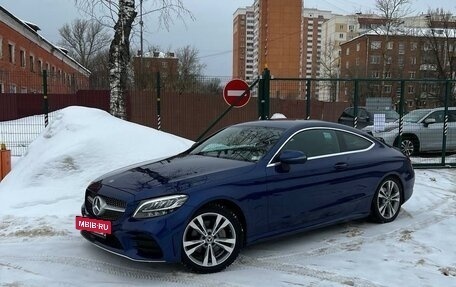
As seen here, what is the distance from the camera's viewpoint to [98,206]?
476 cm

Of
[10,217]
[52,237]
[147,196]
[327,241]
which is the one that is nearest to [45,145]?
[10,217]

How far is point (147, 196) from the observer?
14.5ft

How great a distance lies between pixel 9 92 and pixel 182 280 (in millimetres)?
20289

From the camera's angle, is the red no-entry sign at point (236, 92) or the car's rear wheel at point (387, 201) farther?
the red no-entry sign at point (236, 92)

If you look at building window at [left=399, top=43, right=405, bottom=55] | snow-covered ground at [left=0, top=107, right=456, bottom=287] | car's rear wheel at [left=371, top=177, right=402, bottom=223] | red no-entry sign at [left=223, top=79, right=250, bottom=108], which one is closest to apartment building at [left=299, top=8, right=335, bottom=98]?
building window at [left=399, top=43, right=405, bottom=55]

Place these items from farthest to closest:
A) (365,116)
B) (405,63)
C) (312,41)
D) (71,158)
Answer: (312,41) < (405,63) < (365,116) < (71,158)

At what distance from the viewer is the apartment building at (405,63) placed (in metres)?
13.5

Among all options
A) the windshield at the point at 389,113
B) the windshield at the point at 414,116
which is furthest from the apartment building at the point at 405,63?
the windshield at the point at 389,113

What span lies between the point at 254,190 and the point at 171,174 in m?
0.88

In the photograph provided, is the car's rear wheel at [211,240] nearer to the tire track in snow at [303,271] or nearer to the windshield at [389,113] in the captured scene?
the tire track in snow at [303,271]

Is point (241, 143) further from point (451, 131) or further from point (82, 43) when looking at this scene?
point (82, 43)

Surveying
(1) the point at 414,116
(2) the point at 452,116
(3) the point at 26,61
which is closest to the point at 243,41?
(3) the point at 26,61

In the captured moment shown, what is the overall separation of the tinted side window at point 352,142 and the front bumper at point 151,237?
2.65m

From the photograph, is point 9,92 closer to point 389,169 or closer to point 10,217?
point 10,217
